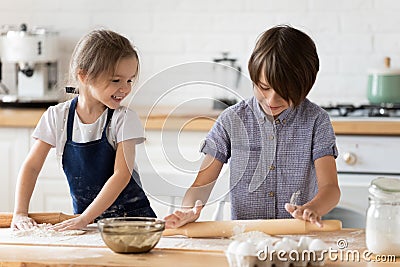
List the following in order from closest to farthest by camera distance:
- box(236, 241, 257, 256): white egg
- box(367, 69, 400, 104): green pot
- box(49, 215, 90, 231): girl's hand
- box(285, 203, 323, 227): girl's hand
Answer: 1. box(236, 241, 257, 256): white egg
2. box(285, 203, 323, 227): girl's hand
3. box(49, 215, 90, 231): girl's hand
4. box(367, 69, 400, 104): green pot

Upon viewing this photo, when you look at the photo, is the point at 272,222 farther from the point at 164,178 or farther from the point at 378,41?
the point at 378,41

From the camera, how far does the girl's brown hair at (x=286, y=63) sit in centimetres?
193

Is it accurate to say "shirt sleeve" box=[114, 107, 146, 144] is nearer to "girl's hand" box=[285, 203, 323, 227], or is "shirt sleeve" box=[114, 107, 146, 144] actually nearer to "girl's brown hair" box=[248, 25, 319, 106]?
"girl's brown hair" box=[248, 25, 319, 106]

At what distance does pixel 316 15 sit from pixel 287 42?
5.42 ft

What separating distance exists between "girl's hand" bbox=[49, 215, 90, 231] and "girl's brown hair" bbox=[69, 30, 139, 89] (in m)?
0.37

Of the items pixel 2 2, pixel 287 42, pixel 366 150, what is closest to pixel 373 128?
pixel 366 150

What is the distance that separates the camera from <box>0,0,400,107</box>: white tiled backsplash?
11.6ft

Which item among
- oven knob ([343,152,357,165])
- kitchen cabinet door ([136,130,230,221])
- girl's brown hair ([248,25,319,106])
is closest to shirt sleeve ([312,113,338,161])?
girl's brown hair ([248,25,319,106])

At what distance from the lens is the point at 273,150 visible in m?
2.08

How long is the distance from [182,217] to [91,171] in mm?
448

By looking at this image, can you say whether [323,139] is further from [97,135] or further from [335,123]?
[335,123]

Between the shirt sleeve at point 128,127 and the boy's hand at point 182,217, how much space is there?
252 mm

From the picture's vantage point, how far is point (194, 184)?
1942 millimetres

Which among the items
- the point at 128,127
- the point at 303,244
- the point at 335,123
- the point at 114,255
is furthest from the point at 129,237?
the point at 335,123
